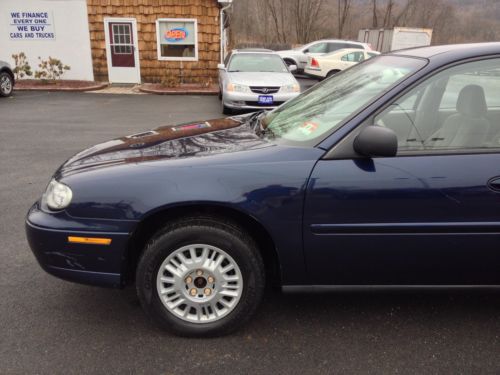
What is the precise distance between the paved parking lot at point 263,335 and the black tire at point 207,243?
10 cm

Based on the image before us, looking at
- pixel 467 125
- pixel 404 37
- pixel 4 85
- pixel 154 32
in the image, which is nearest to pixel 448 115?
pixel 467 125

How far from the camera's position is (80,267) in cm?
253

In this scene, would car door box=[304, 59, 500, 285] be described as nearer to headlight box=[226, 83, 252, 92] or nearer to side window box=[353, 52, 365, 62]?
headlight box=[226, 83, 252, 92]

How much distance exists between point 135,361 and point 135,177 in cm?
101

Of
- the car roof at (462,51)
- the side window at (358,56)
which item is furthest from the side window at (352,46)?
the car roof at (462,51)

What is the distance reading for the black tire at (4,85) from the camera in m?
12.3

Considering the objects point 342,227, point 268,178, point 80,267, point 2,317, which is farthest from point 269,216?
point 2,317

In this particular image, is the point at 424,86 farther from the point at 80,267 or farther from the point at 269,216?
the point at 80,267

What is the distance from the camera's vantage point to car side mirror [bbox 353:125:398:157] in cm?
228

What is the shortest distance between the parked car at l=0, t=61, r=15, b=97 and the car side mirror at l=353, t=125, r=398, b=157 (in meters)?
12.6

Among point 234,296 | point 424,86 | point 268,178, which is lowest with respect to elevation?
point 234,296

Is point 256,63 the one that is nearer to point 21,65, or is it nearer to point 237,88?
point 237,88

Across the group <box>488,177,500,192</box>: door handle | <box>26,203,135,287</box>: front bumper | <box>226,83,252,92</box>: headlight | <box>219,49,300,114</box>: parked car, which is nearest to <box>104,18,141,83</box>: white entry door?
<box>219,49,300,114</box>: parked car

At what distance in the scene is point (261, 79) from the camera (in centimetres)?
1027
